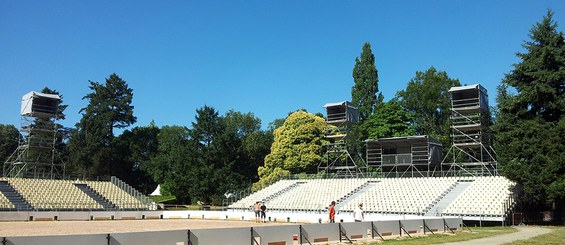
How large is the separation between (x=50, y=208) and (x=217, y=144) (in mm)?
23595

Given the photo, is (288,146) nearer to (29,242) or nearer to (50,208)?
(50,208)

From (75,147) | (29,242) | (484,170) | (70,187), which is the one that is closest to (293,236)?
(29,242)

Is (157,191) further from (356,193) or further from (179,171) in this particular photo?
(356,193)

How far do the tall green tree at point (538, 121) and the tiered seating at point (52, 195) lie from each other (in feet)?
127

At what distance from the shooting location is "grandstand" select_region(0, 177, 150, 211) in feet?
150

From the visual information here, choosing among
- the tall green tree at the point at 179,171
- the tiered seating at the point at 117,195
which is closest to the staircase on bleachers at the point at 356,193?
the tiered seating at the point at 117,195

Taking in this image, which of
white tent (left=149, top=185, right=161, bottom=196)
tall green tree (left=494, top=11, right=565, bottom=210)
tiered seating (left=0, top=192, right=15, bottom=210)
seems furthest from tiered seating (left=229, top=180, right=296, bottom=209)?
white tent (left=149, top=185, right=161, bottom=196)

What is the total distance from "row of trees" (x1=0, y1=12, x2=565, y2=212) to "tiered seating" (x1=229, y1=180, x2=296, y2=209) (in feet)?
16.5

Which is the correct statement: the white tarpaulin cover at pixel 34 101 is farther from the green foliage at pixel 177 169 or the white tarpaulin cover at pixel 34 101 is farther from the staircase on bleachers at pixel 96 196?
the green foliage at pixel 177 169

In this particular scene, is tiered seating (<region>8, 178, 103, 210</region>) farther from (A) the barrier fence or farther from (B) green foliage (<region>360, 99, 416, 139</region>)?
(A) the barrier fence

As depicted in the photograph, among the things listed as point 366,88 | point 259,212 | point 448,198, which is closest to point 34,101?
point 259,212

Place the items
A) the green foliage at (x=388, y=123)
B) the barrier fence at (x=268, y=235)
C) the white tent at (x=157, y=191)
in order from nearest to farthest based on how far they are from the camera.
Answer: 1. the barrier fence at (x=268, y=235)
2. the green foliage at (x=388, y=123)
3. the white tent at (x=157, y=191)

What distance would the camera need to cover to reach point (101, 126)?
71.2 metres

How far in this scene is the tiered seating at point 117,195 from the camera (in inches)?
2052
